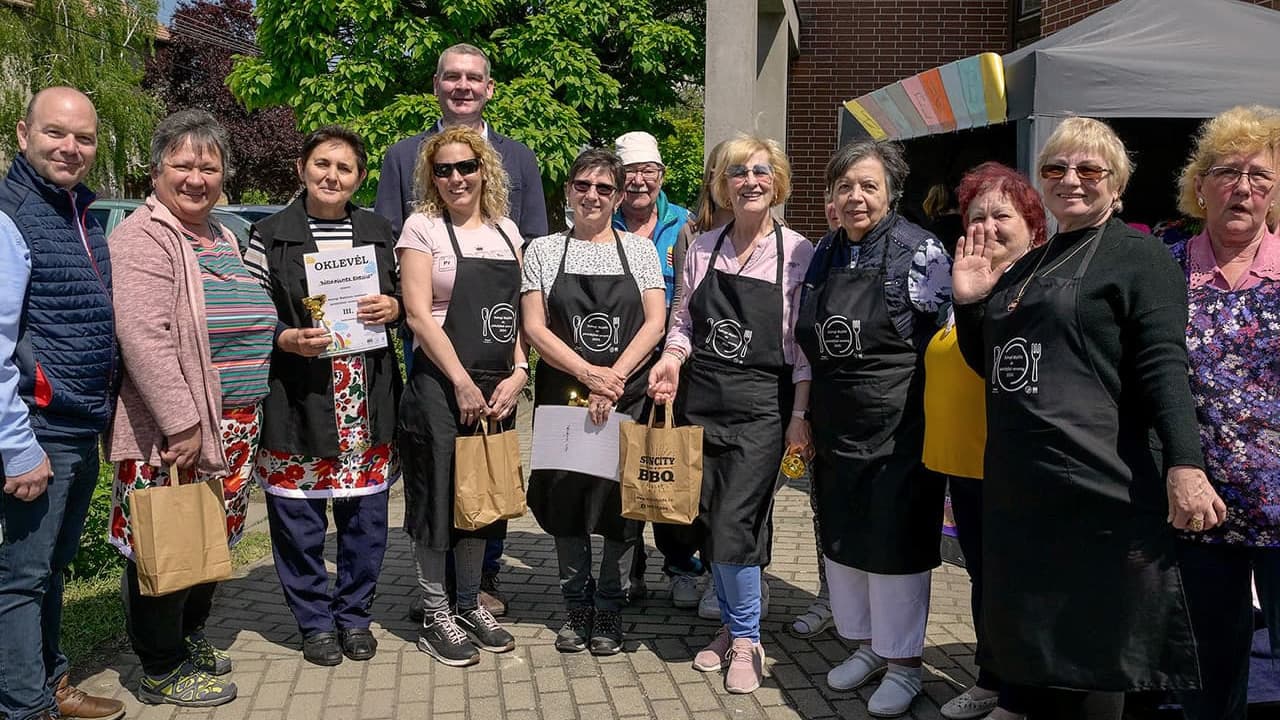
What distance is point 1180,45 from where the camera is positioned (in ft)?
17.8

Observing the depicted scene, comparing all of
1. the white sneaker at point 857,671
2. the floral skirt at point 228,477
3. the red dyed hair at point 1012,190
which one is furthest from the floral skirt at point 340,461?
the red dyed hair at point 1012,190

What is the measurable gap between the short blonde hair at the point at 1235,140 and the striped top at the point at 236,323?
3163 millimetres

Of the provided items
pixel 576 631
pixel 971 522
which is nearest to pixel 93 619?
pixel 576 631

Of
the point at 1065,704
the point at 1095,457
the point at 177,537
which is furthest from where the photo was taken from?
the point at 177,537

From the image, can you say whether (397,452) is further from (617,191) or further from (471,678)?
(617,191)

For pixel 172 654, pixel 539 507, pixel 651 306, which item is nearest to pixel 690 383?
pixel 651 306

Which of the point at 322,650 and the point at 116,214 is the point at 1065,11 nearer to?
the point at 322,650

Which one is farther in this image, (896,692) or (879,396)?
(896,692)

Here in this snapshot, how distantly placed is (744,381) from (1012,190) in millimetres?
1174

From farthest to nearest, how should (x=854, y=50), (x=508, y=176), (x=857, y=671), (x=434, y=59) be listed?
(x=434, y=59)
(x=854, y=50)
(x=508, y=176)
(x=857, y=671)

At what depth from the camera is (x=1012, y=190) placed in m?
3.22

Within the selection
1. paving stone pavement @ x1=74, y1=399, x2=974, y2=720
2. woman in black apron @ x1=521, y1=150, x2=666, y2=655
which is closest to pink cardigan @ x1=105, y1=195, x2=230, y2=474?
paving stone pavement @ x1=74, y1=399, x2=974, y2=720

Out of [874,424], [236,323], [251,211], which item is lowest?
[874,424]

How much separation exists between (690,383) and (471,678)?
148 cm
